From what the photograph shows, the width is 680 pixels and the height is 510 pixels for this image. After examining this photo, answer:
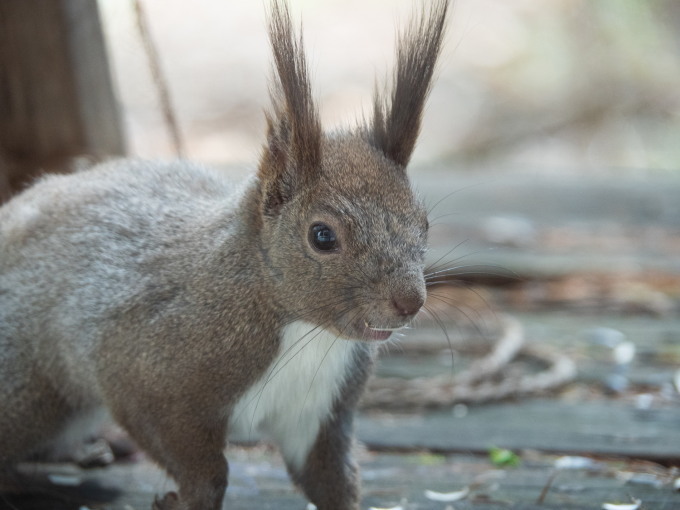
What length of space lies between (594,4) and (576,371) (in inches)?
350

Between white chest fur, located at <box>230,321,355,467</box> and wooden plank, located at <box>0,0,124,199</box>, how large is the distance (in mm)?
1968

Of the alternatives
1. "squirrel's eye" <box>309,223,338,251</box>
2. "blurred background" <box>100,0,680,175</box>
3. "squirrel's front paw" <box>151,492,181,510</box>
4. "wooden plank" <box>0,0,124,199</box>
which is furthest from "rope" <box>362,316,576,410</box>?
"blurred background" <box>100,0,680,175</box>

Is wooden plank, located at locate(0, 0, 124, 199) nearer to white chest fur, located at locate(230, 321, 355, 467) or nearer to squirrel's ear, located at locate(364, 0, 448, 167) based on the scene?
squirrel's ear, located at locate(364, 0, 448, 167)

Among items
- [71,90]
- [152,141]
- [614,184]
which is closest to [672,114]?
[614,184]

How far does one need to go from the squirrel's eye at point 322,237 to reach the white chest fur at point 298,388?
237 millimetres

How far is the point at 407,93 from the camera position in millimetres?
3021

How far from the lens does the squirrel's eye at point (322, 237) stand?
2.78 meters

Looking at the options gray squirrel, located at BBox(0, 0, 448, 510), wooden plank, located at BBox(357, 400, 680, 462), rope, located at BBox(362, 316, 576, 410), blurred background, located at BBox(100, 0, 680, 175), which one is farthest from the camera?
blurred background, located at BBox(100, 0, 680, 175)

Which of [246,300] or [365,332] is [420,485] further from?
[246,300]

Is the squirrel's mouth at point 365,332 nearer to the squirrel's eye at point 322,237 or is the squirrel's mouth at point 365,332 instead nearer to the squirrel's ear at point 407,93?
the squirrel's eye at point 322,237

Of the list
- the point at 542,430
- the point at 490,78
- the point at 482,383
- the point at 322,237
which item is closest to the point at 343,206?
the point at 322,237

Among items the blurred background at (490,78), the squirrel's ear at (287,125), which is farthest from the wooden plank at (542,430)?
the blurred background at (490,78)

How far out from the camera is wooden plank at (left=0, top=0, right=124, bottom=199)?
421 centimetres

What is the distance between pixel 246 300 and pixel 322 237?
304 millimetres
